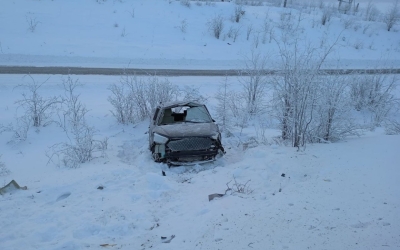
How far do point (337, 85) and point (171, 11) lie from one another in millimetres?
20099

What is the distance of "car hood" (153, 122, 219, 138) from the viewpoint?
295 inches

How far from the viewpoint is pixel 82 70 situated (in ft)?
53.1

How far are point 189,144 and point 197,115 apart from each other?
1393 millimetres

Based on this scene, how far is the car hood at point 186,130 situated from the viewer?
750 centimetres

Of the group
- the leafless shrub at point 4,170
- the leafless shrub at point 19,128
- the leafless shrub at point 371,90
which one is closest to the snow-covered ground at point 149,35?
the leafless shrub at point 371,90

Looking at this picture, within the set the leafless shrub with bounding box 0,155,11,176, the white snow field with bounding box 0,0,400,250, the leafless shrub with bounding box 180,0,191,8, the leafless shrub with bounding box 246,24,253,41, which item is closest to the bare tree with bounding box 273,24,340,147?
the white snow field with bounding box 0,0,400,250

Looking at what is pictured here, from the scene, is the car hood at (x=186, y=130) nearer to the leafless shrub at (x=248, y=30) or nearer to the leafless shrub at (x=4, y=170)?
the leafless shrub at (x=4, y=170)

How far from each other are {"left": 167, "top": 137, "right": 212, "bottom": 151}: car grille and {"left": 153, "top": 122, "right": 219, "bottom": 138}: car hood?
0.12m

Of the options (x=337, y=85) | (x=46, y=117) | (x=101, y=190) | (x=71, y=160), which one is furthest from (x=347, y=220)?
(x=46, y=117)

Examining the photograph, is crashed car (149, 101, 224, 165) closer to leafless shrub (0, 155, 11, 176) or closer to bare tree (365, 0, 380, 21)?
leafless shrub (0, 155, 11, 176)

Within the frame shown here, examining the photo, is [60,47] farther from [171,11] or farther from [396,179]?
[396,179]

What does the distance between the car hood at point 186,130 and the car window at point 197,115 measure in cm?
31

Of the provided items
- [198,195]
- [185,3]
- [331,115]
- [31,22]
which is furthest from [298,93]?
[185,3]

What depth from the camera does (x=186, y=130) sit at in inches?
303
